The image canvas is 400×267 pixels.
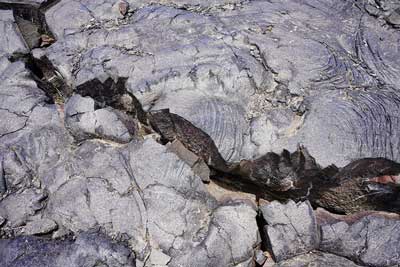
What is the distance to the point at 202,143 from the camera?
2.56 metres

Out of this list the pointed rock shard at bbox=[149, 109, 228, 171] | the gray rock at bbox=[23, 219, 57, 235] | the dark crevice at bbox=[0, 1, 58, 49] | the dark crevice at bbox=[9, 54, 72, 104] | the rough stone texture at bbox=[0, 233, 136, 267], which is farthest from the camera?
the dark crevice at bbox=[0, 1, 58, 49]

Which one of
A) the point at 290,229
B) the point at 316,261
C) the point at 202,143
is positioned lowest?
the point at 316,261

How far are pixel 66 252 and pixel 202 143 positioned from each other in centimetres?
96

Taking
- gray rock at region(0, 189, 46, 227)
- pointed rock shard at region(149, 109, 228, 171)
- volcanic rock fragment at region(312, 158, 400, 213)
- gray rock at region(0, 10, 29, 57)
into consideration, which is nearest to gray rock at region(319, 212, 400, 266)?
volcanic rock fragment at region(312, 158, 400, 213)

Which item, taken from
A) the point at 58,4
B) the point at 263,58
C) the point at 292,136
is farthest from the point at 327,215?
the point at 58,4

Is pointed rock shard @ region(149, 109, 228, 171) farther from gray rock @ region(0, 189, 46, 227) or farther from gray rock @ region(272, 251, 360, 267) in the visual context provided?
gray rock @ region(0, 189, 46, 227)

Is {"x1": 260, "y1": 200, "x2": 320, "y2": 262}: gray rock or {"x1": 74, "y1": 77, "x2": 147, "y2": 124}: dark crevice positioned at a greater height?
{"x1": 74, "y1": 77, "x2": 147, "y2": 124}: dark crevice

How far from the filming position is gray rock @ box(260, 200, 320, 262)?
92.0 inches

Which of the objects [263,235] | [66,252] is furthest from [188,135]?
[66,252]

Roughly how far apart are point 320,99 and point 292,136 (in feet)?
1.10

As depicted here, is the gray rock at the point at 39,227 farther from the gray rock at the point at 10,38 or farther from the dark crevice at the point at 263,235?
the gray rock at the point at 10,38

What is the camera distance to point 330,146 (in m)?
2.41

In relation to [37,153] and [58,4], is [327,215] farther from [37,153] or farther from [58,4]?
[58,4]

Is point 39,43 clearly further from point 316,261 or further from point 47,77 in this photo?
point 316,261
